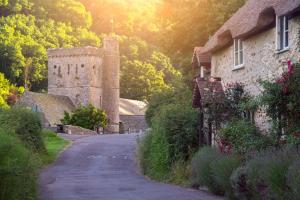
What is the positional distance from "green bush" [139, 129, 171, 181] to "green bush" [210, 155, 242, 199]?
7748 millimetres

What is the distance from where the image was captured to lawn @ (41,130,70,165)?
33.1 meters

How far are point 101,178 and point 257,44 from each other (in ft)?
29.4

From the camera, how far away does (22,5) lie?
297 ft

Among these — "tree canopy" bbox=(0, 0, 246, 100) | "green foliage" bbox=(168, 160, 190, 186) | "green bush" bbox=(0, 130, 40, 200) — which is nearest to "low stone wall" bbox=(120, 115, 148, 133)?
"tree canopy" bbox=(0, 0, 246, 100)

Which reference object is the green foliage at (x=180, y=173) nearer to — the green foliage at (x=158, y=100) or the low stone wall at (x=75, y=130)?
the green foliage at (x=158, y=100)

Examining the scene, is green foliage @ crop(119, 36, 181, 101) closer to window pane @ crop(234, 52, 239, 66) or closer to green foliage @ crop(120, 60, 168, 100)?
green foliage @ crop(120, 60, 168, 100)

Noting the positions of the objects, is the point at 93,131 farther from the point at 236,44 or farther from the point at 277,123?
the point at 277,123

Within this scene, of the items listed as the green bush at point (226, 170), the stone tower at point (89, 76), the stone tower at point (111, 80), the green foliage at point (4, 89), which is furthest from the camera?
the stone tower at point (111, 80)

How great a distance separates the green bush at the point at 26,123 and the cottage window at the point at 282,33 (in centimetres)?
1649

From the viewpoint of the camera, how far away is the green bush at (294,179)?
10.8m

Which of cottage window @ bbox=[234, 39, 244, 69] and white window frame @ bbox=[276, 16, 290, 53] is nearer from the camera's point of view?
white window frame @ bbox=[276, 16, 290, 53]

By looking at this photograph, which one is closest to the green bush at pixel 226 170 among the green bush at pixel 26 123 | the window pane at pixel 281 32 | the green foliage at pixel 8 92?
the window pane at pixel 281 32

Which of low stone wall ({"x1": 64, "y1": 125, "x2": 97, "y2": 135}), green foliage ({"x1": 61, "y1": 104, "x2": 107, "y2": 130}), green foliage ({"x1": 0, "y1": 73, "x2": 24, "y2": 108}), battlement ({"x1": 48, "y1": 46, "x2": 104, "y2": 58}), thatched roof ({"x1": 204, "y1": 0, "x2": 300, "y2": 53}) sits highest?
battlement ({"x1": 48, "y1": 46, "x2": 104, "y2": 58})

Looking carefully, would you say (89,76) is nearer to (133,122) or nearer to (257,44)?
(133,122)
